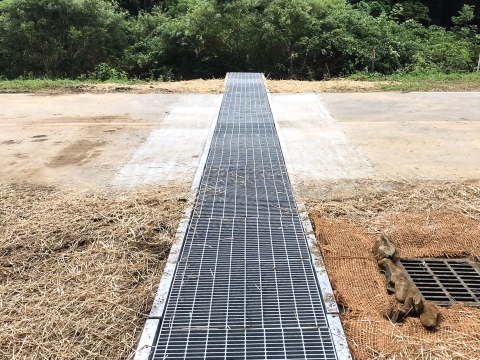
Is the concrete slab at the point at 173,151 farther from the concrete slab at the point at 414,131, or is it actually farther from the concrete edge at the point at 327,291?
the concrete slab at the point at 414,131

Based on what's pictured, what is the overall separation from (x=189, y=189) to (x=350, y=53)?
9594 mm

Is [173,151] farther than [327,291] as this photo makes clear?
Yes

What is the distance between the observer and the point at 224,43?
13641mm

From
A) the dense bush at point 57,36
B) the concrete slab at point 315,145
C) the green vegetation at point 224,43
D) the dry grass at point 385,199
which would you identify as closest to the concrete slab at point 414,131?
the concrete slab at point 315,145

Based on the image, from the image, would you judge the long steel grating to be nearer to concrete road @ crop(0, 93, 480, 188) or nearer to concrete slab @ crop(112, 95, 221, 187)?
concrete slab @ crop(112, 95, 221, 187)

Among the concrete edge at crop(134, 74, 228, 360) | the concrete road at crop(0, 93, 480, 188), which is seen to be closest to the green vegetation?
the concrete road at crop(0, 93, 480, 188)

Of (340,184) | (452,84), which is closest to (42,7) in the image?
(452,84)

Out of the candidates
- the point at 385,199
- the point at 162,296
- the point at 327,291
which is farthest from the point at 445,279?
the point at 162,296

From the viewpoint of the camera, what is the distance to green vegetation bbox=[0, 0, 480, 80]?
506 inches

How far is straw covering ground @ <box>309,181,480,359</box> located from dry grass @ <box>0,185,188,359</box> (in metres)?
1.19

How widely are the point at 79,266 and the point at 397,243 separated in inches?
89.5

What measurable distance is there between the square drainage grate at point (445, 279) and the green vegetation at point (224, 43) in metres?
9.46

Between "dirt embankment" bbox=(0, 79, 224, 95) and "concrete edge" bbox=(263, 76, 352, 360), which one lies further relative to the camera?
"dirt embankment" bbox=(0, 79, 224, 95)

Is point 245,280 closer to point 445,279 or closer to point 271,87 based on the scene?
point 445,279
